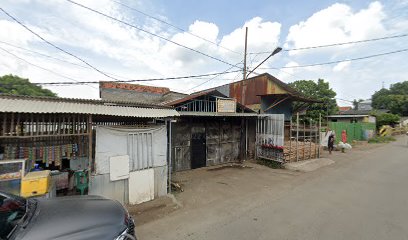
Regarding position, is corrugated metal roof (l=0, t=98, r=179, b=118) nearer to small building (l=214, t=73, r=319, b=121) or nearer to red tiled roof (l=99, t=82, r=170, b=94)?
small building (l=214, t=73, r=319, b=121)

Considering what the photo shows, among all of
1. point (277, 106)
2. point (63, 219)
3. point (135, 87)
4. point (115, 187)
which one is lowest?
point (115, 187)

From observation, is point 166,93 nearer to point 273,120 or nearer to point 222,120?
point 222,120

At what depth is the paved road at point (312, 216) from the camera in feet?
14.9

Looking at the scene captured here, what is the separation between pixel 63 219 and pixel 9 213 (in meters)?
0.84

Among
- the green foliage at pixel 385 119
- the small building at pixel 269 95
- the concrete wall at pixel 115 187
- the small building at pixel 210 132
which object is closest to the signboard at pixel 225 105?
the small building at pixel 210 132

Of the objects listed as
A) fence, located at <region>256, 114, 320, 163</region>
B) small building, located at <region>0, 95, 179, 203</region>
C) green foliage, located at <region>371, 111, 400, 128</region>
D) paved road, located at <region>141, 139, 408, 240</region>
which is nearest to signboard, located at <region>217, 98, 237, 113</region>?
fence, located at <region>256, 114, 320, 163</region>

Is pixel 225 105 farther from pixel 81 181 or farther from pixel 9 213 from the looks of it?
pixel 9 213

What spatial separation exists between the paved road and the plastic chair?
2.74m

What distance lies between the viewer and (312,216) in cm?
537

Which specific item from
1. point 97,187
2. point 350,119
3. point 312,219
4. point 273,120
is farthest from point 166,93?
point 350,119

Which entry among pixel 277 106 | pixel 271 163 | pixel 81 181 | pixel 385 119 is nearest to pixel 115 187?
pixel 81 181

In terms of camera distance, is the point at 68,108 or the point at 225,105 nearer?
the point at 68,108

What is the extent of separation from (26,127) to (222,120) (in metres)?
8.63

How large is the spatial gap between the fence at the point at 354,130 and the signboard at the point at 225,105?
14.1 m
